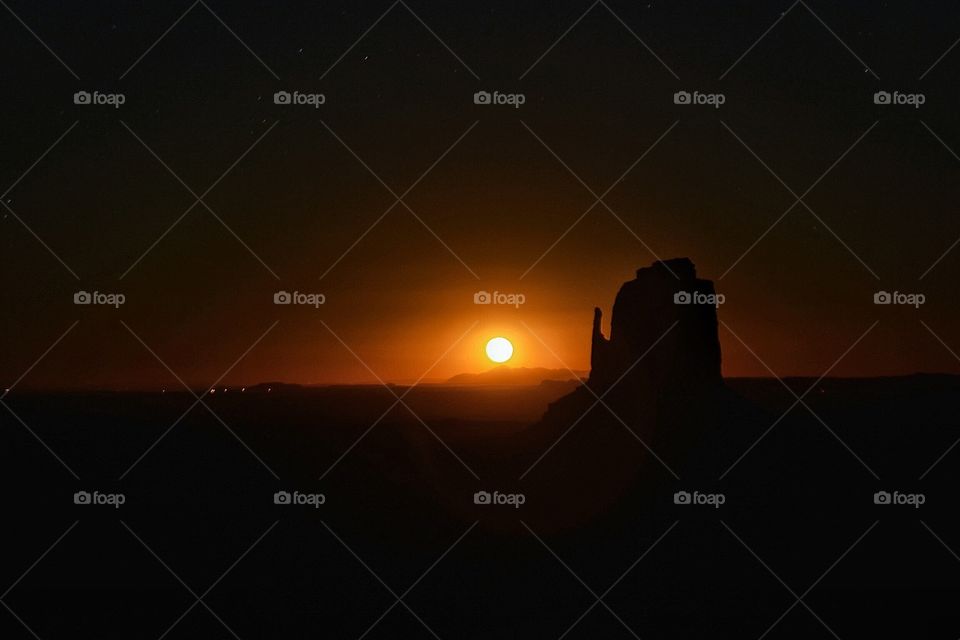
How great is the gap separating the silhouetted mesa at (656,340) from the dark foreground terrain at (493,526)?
86.1 inches

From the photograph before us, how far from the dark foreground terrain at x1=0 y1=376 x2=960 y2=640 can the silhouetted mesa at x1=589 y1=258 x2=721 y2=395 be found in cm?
219

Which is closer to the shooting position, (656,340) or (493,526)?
(656,340)

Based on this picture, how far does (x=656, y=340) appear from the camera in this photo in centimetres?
5484

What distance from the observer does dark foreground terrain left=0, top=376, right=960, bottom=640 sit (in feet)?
182

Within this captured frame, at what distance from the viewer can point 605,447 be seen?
196 ft

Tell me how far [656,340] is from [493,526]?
2293 centimetres

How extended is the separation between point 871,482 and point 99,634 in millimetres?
61196

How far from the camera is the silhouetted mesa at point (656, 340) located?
2191 inches

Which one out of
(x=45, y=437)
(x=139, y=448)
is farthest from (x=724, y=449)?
(x=45, y=437)

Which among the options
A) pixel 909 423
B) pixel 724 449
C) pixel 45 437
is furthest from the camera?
pixel 45 437

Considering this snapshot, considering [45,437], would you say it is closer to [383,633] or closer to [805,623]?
[383,633]

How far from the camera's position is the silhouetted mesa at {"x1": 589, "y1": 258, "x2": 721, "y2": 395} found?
5566 centimetres

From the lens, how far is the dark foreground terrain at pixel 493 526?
182ft

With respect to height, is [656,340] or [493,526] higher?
[656,340]
